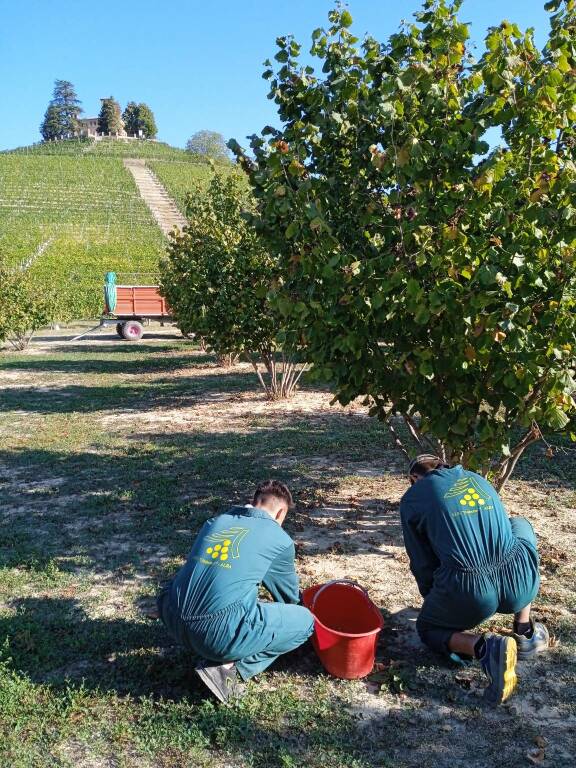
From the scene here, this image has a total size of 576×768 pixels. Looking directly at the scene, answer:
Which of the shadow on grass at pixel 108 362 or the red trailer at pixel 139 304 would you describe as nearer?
the shadow on grass at pixel 108 362

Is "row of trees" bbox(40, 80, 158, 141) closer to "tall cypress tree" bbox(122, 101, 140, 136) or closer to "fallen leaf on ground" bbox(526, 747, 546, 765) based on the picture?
"tall cypress tree" bbox(122, 101, 140, 136)

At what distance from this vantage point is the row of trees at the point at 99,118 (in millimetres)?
131625

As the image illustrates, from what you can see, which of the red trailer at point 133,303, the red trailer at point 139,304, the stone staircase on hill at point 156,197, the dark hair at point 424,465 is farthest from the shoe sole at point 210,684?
the stone staircase on hill at point 156,197

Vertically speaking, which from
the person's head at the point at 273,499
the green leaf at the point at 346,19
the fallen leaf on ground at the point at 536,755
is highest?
the green leaf at the point at 346,19

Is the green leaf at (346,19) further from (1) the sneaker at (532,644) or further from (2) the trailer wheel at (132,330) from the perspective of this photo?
(2) the trailer wheel at (132,330)

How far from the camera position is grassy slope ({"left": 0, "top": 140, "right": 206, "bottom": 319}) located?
154ft

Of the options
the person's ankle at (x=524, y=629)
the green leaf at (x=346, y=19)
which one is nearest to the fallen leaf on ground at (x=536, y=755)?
the person's ankle at (x=524, y=629)

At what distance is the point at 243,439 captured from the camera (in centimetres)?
935

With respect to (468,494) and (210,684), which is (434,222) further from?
(210,684)

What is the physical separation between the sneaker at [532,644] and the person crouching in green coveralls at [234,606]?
1249 mm

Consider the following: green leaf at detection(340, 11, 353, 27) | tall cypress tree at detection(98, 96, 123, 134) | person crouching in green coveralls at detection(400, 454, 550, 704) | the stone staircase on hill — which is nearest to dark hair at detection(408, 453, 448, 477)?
person crouching in green coveralls at detection(400, 454, 550, 704)

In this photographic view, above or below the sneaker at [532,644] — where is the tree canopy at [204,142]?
above

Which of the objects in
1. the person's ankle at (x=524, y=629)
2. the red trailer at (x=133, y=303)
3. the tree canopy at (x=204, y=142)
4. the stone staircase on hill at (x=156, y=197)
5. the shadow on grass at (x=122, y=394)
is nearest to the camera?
the person's ankle at (x=524, y=629)

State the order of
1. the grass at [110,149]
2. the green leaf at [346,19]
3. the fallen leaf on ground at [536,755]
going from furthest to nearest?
the grass at [110,149] → the green leaf at [346,19] → the fallen leaf on ground at [536,755]
